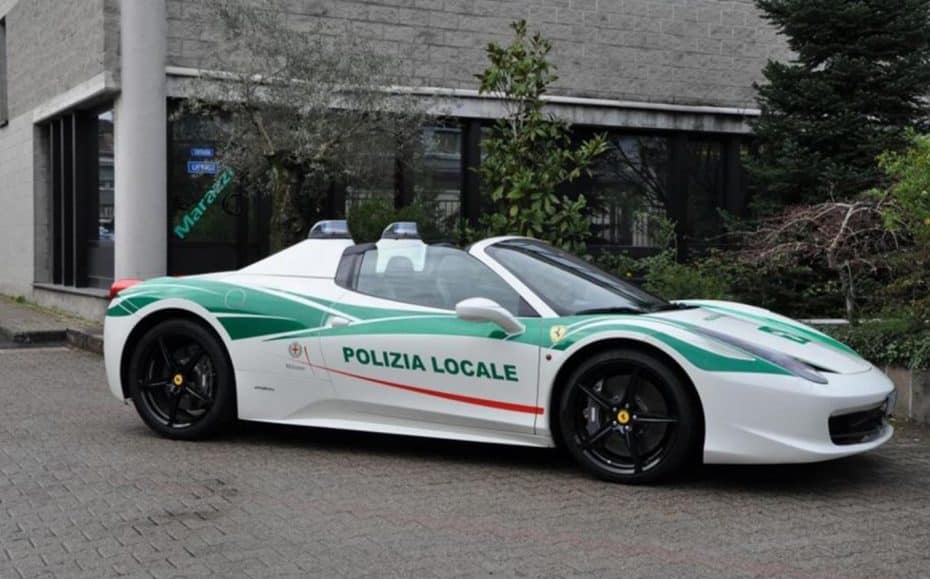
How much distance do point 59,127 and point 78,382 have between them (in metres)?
8.59

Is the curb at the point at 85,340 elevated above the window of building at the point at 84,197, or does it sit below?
below

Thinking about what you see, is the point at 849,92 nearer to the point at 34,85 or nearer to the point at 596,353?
the point at 596,353

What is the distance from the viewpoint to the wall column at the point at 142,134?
1344cm

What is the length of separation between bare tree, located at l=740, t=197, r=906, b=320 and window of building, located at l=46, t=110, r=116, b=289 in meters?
9.42

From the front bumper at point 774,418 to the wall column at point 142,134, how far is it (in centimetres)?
963

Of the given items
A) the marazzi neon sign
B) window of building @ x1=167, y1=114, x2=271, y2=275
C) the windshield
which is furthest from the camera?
the marazzi neon sign

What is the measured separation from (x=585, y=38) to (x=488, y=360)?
1095cm

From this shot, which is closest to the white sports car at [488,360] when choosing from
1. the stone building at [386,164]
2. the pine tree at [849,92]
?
the pine tree at [849,92]

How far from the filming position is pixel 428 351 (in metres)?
6.28

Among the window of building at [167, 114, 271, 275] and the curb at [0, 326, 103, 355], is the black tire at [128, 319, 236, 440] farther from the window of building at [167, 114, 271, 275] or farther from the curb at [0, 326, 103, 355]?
the window of building at [167, 114, 271, 275]

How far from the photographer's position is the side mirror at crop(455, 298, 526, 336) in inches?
235

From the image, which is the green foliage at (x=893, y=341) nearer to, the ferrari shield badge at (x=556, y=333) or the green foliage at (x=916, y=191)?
the green foliage at (x=916, y=191)

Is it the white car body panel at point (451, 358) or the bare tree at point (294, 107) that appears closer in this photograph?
the white car body panel at point (451, 358)

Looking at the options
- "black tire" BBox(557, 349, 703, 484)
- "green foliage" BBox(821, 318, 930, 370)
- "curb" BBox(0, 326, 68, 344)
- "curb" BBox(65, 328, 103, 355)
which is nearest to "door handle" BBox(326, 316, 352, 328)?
"black tire" BBox(557, 349, 703, 484)
